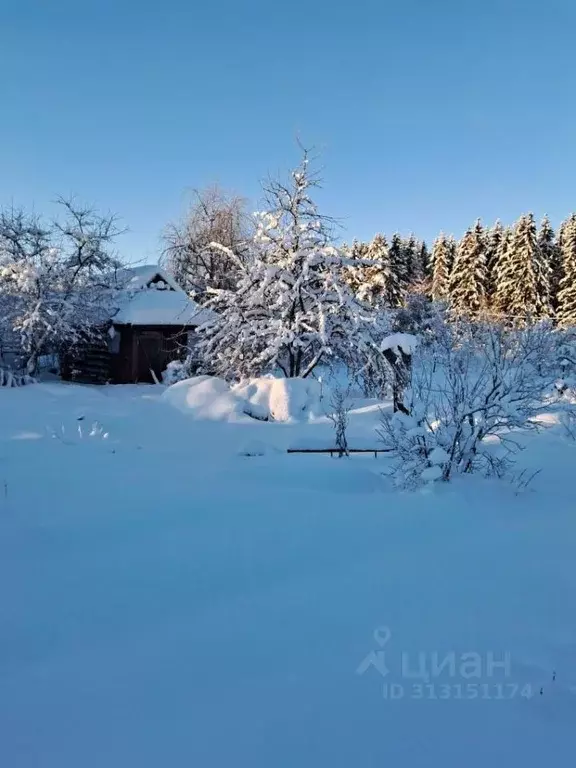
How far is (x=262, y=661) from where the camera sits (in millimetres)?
2465

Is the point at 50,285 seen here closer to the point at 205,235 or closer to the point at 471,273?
the point at 205,235

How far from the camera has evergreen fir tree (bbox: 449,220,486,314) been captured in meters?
38.8

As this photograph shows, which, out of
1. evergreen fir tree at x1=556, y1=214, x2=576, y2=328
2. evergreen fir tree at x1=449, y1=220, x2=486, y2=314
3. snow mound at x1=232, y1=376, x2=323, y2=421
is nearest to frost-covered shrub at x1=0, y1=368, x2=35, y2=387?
snow mound at x1=232, y1=376, x2=323, y2=421

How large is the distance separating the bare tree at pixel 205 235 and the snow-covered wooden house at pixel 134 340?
7067 millimetres

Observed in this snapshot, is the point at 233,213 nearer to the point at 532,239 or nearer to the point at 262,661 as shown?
the point at 532,239

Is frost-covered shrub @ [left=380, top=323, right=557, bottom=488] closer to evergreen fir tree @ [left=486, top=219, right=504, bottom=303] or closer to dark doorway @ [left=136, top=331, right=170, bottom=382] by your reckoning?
dark doorway @ [left=136, top=331, right=170, bottom=382]

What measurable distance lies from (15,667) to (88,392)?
14127 millimetres

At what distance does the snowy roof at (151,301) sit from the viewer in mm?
19984

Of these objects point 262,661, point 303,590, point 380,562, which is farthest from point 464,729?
point 380,562

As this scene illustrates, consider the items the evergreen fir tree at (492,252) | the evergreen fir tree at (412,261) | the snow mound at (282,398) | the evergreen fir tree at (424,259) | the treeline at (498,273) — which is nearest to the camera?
the snow mound at (282,398)

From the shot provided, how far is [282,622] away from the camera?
282cm

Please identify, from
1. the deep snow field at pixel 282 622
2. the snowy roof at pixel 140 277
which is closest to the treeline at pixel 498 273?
the snowy roof at pixel 140 277

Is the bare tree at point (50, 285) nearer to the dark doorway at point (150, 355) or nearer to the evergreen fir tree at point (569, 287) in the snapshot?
the dark doorway at point (150, 355)

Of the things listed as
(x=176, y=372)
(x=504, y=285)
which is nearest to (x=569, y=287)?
(x=504, y=285)
